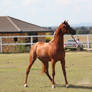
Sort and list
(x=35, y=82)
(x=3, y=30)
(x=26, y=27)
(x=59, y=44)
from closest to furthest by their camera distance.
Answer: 1. (x=59, y=44)
2. (x=35, y=82)
3. (x=3, y=30)
4. (x=26, y=27)

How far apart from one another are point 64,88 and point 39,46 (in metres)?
1.65

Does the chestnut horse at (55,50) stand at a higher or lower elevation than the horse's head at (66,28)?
lower

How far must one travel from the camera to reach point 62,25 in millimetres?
9305

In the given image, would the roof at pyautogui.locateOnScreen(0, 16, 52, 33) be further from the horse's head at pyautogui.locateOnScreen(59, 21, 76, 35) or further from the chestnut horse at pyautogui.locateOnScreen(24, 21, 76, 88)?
the horse's head at pyautogui.locateOnScreen(59, 21, 76, 35)

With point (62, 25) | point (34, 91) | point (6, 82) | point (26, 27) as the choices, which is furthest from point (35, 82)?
point (26, 27)

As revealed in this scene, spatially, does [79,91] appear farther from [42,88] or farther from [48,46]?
[48,46]

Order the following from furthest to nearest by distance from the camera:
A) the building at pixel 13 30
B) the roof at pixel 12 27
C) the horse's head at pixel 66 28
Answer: the roof at pixel 12 27
the building at pixel 13 30
the horse's head at pixel 66 28

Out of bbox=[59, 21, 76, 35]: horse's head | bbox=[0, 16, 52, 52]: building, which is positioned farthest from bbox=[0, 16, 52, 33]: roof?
bbox=[59, 21, 76, 35]: horse's head

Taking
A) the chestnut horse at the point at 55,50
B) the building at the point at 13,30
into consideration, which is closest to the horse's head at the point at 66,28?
the chestnut horse at the point at 55,50

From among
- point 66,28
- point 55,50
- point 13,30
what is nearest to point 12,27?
point 13,30

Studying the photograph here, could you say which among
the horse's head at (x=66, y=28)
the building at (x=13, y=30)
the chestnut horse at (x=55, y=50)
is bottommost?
the chestnut horse at (x=55, y=50)

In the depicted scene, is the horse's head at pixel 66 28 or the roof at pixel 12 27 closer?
the horse's head at pixel 66 28

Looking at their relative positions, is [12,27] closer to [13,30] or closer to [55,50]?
[13,30]

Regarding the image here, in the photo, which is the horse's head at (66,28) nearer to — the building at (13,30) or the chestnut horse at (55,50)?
the chestnut horse at (55,50)
